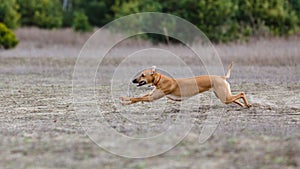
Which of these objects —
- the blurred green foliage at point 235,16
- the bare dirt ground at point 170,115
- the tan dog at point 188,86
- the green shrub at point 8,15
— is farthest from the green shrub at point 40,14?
the tan dog at point 188,86

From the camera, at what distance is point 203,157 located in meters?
6.77

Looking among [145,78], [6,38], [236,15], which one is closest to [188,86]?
[145,78]

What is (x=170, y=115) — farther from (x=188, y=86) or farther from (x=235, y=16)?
(x=235, y=16)

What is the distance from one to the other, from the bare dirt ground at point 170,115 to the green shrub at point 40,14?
25.4 m

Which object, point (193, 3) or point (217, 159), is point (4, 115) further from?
point (193, 3)

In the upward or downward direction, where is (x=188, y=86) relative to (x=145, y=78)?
downward

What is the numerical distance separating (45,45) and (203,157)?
30.3 m

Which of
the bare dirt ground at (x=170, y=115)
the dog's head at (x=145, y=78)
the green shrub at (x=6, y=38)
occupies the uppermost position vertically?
the dog's head at (x=145, y=78)

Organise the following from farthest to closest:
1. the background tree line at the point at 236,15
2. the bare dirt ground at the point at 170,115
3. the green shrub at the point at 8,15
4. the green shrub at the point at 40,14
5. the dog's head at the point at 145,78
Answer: the green shrub at the point at 40,14 → the green shrub at the point at 8,15 → the background tree line at the point at 236,15 → the dog's head at the point at 145,78 → the bare dirt ground at the point at 170,115

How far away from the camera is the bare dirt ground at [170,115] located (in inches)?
265

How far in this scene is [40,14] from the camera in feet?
158

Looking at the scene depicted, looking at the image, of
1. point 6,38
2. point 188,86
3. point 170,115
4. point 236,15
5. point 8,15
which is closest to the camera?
point 170,115

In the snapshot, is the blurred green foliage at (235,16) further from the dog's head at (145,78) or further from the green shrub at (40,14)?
the dog's head at (145,78)

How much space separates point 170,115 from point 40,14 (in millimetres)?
38851
